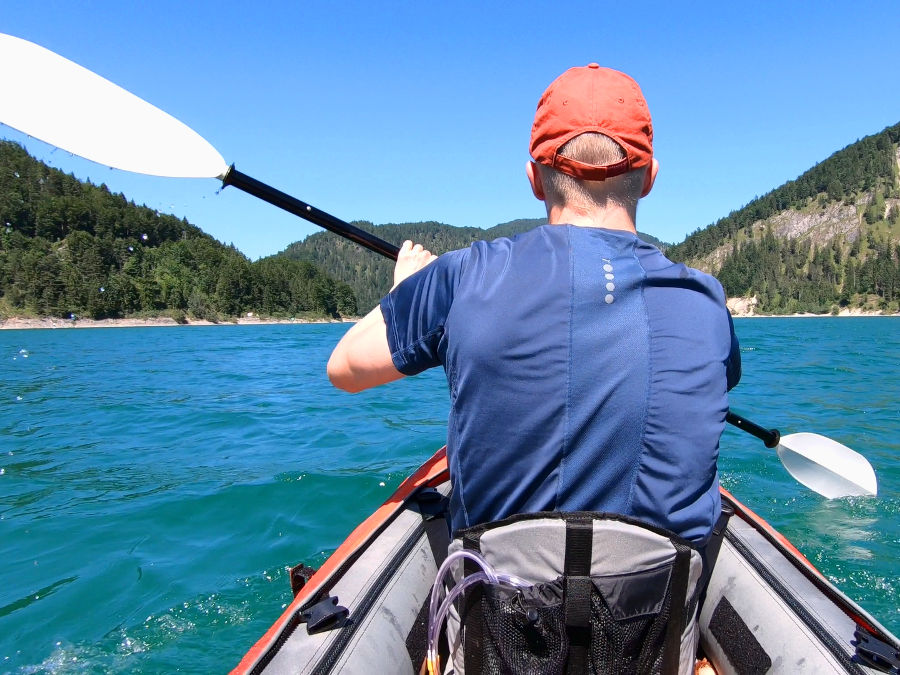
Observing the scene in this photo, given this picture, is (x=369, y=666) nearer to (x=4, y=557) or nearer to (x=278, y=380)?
(x=4, y=557)

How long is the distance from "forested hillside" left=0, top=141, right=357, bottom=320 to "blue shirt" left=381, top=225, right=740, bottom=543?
244 feet

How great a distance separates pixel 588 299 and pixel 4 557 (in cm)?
595

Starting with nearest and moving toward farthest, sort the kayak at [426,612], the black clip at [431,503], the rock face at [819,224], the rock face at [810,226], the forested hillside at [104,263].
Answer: the kayak at [426,612] → the black clip at [431,503] → the forested hillside at [104,263] → the rock face at [819,224] → the rock face at [810,226]

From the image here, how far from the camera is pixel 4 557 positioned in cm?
509

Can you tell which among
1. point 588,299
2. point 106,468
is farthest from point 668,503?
point 106,468

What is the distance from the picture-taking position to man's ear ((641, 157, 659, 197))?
1649 mm

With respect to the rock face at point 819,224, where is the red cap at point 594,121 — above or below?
below

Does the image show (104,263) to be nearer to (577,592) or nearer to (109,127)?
(109,127)

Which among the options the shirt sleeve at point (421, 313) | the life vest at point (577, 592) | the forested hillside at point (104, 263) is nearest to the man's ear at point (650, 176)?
the shirt sleeve at point (421, 313)

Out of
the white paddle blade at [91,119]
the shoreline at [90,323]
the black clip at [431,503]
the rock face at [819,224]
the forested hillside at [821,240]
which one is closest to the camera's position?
the black clip at [431,503]

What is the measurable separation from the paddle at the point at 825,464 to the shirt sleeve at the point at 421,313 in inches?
135

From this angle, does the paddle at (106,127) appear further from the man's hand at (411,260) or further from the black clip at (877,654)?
the black clip at (877,654)

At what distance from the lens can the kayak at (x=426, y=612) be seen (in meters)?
1.97

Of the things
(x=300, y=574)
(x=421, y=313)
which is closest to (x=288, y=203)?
(x=300, y=574)
